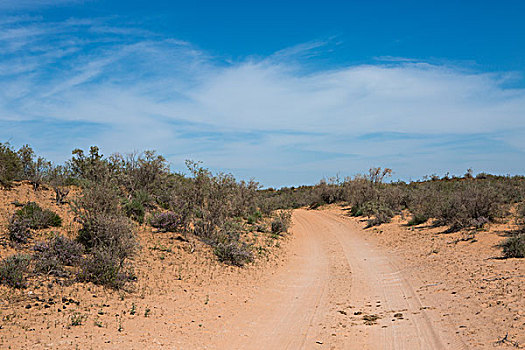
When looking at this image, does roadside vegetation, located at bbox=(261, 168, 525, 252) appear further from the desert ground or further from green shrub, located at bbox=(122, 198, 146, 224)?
green shrub, located at bbox=(122, 198, 146, 224)

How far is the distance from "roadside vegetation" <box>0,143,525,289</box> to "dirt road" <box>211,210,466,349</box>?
118 inches

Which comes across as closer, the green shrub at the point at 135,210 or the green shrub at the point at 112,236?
the green shrub at the point at 112,236

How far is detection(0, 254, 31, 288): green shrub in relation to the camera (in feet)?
25.0

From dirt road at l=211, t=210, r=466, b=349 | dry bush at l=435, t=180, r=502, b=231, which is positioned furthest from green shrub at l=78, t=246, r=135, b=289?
dry bush at l=435, t=180, r=502, b=231

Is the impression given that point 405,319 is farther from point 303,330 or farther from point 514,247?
point 514,247

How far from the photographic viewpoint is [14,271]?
25.4 feet

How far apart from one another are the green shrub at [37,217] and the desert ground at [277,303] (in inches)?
13.8

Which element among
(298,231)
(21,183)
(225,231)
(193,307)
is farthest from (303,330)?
(298,231)

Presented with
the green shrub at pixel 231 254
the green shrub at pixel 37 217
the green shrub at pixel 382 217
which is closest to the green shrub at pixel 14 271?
the green shrub at pixel 37 217

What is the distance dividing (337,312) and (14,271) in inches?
293

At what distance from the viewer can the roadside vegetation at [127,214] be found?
9109 mm

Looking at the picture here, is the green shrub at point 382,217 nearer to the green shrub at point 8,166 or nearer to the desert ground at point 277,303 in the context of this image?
the desert ground at point 277,303

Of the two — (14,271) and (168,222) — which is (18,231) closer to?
(14,271)

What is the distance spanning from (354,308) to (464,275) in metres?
3.92
